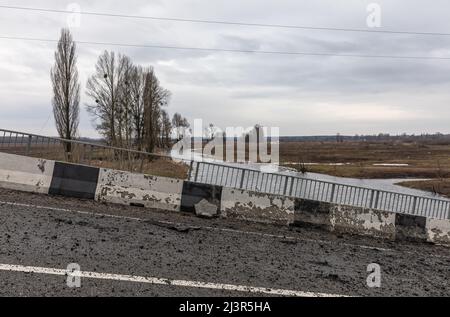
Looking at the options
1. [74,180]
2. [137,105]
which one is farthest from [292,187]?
[137,105]

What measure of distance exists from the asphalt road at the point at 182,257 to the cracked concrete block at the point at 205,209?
37 cm

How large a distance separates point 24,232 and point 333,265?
4.04 metres

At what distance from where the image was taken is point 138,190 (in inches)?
349

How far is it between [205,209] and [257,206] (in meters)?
1.00

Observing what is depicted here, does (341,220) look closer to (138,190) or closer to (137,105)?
(138,190)

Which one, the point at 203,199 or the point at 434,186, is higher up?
the point at 434,186

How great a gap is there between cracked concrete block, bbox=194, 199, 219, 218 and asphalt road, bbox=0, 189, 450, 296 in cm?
37

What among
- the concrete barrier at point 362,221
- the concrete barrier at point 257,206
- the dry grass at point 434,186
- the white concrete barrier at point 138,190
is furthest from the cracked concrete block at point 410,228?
the dry grass at point 434,186

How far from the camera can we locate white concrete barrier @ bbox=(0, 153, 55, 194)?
8.74 m

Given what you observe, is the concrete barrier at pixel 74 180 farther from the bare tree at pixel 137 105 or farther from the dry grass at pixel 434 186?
the bare tree at pixel 137 105

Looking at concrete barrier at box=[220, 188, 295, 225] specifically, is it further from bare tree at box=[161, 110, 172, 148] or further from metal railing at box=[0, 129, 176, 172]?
bare tree at box=[161, 110, 172, 148]

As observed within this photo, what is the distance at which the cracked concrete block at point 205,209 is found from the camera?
8586mm
